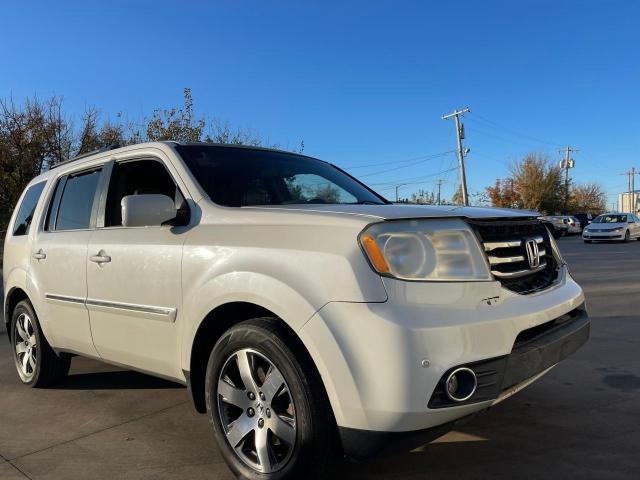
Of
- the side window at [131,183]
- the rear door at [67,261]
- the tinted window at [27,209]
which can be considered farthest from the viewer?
the tinted window at [27,209]

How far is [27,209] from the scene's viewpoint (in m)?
5.31

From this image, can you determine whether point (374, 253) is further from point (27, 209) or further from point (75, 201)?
point (27, 209)

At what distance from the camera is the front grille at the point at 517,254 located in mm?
2729

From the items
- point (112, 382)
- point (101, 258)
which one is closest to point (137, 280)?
point (101, 258)

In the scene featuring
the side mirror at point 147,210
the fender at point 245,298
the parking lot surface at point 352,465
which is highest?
the side mirror at point 147,210

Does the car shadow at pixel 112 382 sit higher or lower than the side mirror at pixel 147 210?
lower

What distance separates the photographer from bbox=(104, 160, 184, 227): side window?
12.7 feet

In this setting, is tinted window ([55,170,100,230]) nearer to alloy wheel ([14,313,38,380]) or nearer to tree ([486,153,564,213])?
alloy wheel ([14,313,38,380])

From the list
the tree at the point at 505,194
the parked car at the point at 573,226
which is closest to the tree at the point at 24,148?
the parked car at the point at 573,226

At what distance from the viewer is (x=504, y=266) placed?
2.77 m

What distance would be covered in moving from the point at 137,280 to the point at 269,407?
125 cm

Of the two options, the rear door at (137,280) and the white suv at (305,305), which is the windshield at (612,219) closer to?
the white suv at (305,305)

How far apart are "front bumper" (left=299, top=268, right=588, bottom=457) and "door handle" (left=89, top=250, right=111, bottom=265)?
1.79 metres

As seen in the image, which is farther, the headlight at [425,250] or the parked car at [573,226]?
the parked car at [573,226]
